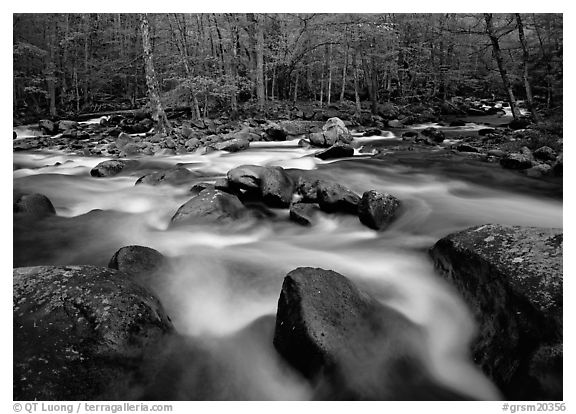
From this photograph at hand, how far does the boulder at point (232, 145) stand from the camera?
27.6ft

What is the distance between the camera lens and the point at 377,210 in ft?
12.8

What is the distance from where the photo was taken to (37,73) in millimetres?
13125

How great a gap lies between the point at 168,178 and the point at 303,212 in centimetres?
235

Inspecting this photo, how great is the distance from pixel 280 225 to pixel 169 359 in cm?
222

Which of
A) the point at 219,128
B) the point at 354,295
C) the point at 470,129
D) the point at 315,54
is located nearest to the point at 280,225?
the point at 354,295

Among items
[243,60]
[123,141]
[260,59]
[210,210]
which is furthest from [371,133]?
[243,60]

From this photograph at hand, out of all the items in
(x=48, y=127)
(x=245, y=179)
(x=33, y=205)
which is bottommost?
(x=33, y=205)

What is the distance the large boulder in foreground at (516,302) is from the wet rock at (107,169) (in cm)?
547

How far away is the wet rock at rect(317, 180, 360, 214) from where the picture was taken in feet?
13.7

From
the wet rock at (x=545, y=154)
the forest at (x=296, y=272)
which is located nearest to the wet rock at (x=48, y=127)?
the forest at (x=296, y=272)

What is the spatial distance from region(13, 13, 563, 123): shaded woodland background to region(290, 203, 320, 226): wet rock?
5.68m

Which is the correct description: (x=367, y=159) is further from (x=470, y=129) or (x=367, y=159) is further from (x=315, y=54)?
(x=315, y=54)

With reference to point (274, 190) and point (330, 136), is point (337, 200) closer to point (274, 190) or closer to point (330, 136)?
point (274, 190)

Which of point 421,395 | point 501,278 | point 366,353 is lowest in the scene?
point 421,395
